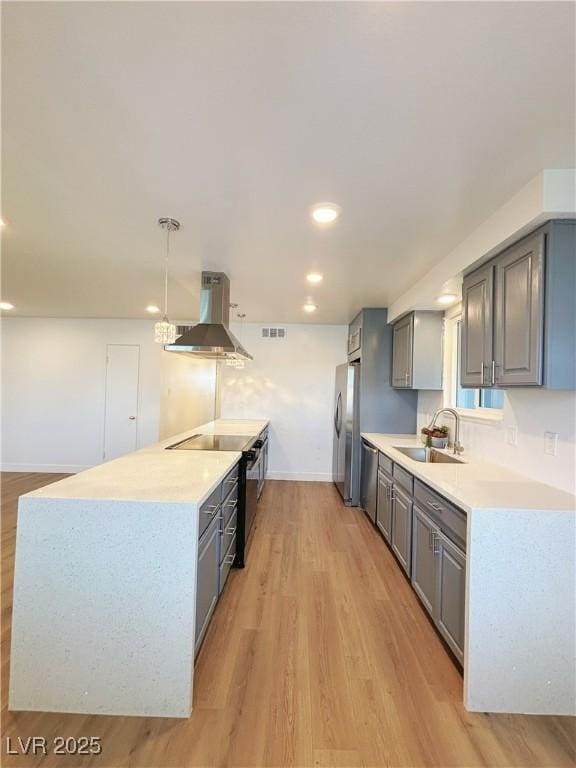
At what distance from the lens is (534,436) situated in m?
2.19

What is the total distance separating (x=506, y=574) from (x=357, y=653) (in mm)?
903

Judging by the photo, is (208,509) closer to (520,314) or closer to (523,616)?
(523,616)

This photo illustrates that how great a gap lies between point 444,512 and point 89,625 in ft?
5.93

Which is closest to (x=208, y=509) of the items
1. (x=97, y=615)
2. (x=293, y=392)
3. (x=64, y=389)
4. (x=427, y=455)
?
(x=97, y=615)

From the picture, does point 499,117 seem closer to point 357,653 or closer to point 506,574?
point 506,574

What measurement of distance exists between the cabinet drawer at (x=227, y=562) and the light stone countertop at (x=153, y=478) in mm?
609

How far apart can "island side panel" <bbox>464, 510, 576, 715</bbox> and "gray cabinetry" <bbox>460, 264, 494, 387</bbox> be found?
89 centimetres

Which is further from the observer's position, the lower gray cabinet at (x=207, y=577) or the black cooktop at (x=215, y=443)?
the black cooktop at (x=215, y=443)

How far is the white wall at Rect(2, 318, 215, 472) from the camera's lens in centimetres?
565

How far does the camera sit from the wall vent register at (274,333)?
5.64 metres

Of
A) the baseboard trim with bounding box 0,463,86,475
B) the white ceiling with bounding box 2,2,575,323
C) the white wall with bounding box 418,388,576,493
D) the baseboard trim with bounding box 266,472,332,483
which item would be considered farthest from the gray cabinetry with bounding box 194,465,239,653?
the baseboard trim with bounding box 0,463,86,475

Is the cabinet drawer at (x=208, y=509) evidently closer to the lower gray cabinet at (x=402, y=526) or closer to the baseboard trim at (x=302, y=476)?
the lower gray cabinet at (x=402, y=526)

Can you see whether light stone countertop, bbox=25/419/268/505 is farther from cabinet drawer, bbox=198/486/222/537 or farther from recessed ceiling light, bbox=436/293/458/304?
recessed ceiling light, bbox=436/293/458/304

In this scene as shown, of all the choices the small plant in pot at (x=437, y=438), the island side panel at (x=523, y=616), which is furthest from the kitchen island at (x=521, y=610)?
the small plant in pot at (x=437, y=438)
